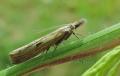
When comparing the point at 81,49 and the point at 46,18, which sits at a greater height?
the point at 46,18

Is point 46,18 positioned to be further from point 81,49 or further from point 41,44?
point 81,49

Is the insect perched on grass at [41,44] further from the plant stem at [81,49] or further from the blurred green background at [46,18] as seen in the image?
the blurred green background at [46,18]

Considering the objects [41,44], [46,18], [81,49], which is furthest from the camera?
[46,18]

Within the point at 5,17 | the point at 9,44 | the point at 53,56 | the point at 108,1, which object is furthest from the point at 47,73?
the point at 53,56

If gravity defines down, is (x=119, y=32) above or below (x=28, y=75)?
below

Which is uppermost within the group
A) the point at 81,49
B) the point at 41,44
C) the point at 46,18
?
the point at 46,18

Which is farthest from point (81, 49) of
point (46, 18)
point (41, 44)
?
point (46, 18)

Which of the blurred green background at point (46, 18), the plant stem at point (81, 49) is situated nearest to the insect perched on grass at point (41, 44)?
the plant stem at point (81, 49)

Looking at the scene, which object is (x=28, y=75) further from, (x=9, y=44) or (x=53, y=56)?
(x=9, y=44)
